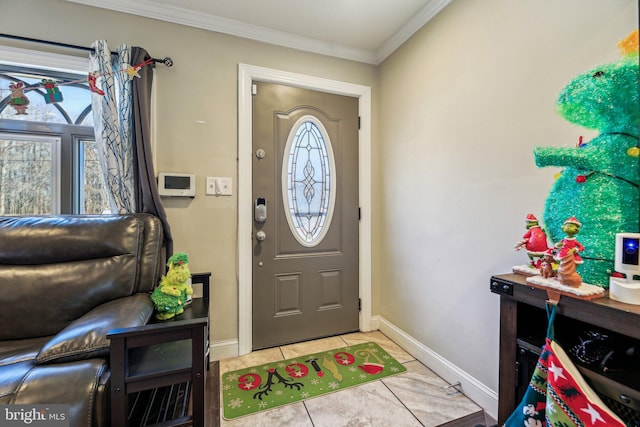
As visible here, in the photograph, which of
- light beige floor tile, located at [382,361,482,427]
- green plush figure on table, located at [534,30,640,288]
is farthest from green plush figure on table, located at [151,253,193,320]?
green plush figure on table, located at [534,30,640,288]

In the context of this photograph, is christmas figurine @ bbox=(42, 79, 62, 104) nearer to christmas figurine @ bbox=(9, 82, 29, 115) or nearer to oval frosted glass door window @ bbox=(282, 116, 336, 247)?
christmas figurine @ bbox=(9, 82, 29, 115)

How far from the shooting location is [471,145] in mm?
1634

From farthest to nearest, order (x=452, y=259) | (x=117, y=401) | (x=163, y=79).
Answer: (x=163, y=79)
(x=452, y=259)
(x=117, y=401)

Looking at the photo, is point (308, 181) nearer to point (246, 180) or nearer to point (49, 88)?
point (246, 180)

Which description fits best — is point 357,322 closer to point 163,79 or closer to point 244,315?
point 244,315

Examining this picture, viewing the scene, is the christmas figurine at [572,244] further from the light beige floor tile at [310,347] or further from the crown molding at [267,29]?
the light beige floor tile at [310,347]

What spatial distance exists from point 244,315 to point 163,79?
68.6 inches

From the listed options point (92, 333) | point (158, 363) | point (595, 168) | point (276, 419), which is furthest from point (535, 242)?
point (92, 333)

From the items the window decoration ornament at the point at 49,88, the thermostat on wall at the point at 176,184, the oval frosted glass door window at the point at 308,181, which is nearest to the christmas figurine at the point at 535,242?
the oval frosted glass door window at the point at 308,181

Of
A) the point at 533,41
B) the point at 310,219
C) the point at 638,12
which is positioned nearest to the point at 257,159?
the point at 310,219

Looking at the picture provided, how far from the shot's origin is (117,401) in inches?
41.3

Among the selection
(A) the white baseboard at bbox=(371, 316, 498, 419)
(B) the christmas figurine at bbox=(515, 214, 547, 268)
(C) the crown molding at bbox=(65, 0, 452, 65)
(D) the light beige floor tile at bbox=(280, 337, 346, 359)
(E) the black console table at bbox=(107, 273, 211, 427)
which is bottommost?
(D) the light beige floor tile at bbox=(280, 337, 346, 359)

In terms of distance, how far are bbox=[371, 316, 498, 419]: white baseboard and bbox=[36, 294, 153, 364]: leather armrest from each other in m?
1.73

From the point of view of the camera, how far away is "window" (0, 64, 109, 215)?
5.53ft
